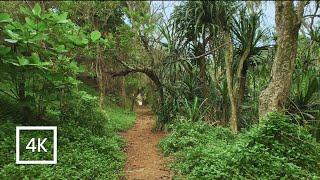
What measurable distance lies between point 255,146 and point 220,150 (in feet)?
2.31

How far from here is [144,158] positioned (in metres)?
7.36

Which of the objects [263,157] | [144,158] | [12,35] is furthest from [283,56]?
[12,35]

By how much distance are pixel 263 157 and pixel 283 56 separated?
5.35 ft

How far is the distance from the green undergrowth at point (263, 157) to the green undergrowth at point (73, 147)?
120cm

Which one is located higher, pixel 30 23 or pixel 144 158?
pixel 30 23

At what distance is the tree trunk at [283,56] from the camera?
556 cm

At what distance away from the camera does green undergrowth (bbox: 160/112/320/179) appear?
16.0 feet

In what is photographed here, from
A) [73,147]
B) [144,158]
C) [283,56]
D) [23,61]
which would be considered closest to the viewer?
[23,61]

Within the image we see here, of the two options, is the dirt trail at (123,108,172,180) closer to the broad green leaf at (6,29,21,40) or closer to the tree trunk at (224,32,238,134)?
the tree trunk at (224,32,238,134)

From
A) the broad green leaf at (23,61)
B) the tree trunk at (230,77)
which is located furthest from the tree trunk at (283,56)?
the broad green leaf at (23,61)

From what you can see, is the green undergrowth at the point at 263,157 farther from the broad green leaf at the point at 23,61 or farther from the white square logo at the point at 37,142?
the broad green leaf at the point at 23,61

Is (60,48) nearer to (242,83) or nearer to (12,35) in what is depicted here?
(12,35)

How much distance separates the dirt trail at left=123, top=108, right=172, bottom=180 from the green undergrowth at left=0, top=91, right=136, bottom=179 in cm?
22

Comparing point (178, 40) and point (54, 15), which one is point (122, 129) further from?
point (54, 15)
